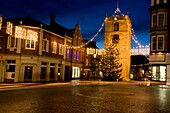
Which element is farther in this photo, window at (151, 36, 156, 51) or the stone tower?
the stone tower

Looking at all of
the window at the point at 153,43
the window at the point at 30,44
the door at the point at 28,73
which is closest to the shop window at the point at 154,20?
the window at the point at 153,43

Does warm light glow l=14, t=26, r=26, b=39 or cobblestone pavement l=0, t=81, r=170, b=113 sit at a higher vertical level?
warm light glow l=14, t=26, r=26, b=39

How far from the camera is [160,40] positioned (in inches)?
1404

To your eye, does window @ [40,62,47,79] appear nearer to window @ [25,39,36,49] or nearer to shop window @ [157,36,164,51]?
window @ [25,39,36,49]

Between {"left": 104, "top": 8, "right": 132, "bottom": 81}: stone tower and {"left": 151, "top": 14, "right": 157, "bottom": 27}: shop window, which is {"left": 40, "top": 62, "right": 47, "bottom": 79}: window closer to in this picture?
{"left": 104, "top": 8, "right": 132, "bottom": 81}: stone tower

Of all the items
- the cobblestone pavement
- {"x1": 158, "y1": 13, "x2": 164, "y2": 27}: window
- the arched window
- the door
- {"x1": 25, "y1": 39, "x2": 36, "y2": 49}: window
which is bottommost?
the cobblestone pavement

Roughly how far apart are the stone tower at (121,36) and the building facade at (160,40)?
1031 cm

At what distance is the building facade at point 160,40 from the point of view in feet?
115

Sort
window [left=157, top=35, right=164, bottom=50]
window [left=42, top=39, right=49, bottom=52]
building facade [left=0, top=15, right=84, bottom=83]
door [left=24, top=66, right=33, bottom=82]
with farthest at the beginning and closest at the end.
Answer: window [left=42, top=39, right=49, bottom=52]
window [left=157, top=35, right=164, bottom=50]
door [left=24, top=66, right=33, bottom=82]
building facade [left=0, top=15, right=84, bottom=83]

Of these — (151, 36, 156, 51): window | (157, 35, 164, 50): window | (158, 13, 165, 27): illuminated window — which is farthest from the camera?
(151, 36, 156, 51): window

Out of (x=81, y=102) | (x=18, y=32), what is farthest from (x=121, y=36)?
(x=81, y=102)

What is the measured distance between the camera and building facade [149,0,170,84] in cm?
3512

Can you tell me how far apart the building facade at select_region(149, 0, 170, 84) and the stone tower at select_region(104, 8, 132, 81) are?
33.8 feet

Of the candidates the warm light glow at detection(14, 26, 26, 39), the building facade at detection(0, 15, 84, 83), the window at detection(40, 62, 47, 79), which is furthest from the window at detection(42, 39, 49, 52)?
the warm light glow at detection(14, 26, 26, 39)
